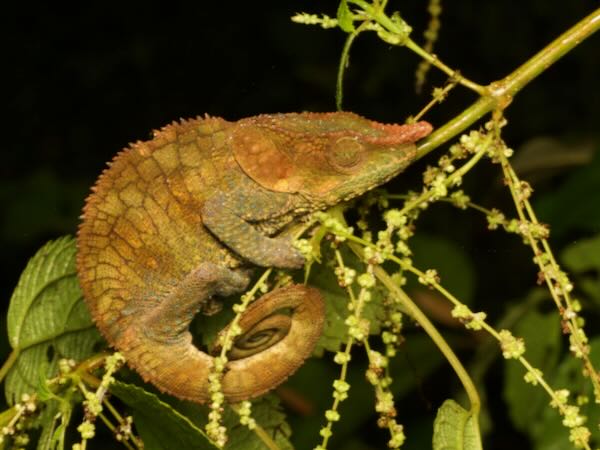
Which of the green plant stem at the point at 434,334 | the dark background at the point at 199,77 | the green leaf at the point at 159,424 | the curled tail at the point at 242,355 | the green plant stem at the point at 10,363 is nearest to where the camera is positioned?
the green leaf at the point at 159,424

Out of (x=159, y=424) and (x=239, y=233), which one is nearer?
(x=159, y=424)

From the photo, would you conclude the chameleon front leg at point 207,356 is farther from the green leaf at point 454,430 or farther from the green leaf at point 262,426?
the green leaf at point 454,430

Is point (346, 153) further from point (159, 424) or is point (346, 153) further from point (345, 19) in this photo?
point (159, 424)

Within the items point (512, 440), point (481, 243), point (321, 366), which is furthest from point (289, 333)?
point (481, 243)

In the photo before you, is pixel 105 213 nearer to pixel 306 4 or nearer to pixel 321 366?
pixel 321 366

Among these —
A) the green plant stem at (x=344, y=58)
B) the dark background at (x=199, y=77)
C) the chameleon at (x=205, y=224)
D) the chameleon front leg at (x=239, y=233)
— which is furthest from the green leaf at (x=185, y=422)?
the dark background at (x=199, y=77)

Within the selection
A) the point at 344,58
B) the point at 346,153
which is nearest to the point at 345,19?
the point at 344,58

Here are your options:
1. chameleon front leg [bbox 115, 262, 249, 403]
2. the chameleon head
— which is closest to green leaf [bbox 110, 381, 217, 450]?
chameleon front leg [bbox 115, 262, 249, 403]

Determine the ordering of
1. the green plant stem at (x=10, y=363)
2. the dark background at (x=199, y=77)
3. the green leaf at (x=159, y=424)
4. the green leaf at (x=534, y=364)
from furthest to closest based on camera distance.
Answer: the dark background at (x=199, y=77)
the green leaf at (x=534, y=364)
the green plant stem at (x=10, y=363)
the green leaf at (x=159, y=424)
